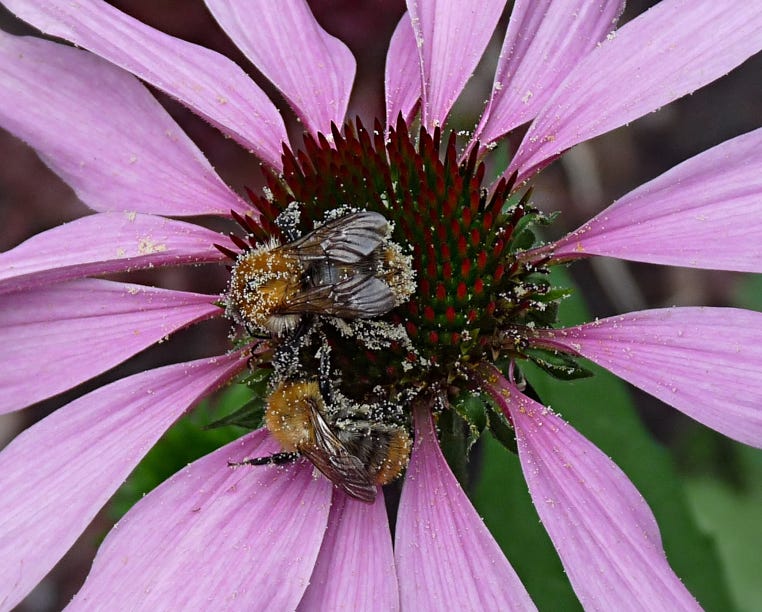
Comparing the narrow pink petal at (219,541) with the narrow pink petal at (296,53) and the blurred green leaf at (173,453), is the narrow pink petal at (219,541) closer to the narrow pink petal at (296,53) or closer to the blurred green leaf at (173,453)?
the blurred green leaf at (173,453)

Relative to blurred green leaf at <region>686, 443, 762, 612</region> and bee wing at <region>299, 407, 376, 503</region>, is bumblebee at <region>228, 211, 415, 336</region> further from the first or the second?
blurred green leaf at <region>686, 443, 762, 612</region>

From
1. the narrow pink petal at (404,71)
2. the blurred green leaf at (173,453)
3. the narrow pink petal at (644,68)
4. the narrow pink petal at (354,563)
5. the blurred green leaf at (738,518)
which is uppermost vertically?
the narrow pink petal at (404,71)

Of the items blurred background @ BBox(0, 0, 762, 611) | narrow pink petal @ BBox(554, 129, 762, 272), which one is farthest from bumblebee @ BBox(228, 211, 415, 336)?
blurred background @ BBox(0, 0, 762, 611)

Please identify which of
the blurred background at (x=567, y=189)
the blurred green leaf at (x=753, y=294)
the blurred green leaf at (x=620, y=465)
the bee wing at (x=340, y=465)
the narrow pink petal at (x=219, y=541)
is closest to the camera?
the bee wing at (x=340, y=465)

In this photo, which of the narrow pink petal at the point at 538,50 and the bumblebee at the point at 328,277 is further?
the narrow pink petal at the point at 538,50

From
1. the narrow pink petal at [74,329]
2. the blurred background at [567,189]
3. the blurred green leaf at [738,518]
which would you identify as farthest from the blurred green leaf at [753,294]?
the narrow pink petal at [74,329]

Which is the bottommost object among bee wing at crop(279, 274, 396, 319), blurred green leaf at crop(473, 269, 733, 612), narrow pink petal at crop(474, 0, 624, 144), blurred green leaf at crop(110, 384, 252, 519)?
blurred green leaf at crop(473, 269, 733, 612)

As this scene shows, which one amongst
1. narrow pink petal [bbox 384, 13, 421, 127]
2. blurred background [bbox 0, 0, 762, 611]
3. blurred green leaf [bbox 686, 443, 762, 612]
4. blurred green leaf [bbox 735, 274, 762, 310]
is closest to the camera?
narrow pink petal [bbox 384, 13, 421, 127]

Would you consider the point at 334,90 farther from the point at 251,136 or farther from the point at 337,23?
the point at 337,23

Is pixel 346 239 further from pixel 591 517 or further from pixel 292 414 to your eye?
pixel 591 517
